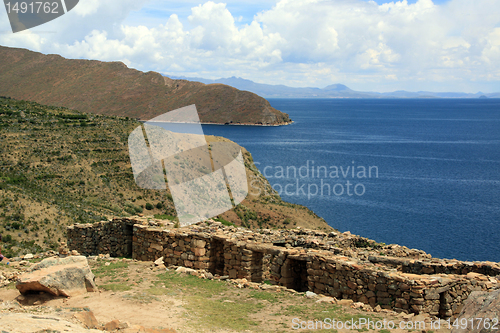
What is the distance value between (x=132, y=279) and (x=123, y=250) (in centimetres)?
432

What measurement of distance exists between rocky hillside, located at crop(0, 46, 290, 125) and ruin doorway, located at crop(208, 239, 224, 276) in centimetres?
15416

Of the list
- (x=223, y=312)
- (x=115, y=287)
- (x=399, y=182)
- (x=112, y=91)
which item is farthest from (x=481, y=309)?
(x=112, y=91)

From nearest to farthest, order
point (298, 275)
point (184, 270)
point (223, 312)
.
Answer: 1. point (223, 312)
2. point (184, 270)
3. point (298, 275)

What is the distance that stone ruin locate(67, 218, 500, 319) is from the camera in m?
10.8

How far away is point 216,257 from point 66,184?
75.8 feet

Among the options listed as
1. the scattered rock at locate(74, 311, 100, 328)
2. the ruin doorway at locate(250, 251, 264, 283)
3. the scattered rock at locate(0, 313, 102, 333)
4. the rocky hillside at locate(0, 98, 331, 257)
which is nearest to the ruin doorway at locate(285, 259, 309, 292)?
the ruin doorway at locate(250, 251, 264, 283)

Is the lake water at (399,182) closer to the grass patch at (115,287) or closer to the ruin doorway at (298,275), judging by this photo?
the ruin doorway at (298,275)

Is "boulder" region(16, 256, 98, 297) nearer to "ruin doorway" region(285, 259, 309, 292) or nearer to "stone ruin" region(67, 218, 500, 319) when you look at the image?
"stone ruin" region(67, 218, 500, 319)

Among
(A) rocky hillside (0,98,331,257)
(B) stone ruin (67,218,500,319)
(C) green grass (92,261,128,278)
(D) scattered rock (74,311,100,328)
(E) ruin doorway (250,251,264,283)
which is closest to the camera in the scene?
(D) scattered rock (74,311,100,328)

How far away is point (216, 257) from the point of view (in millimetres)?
14406

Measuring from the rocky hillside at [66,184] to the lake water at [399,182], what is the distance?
36.6 ft

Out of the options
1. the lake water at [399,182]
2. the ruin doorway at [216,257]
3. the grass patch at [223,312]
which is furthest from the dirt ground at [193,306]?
the lake water at [399,182]

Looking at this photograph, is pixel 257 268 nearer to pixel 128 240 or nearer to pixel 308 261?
pixel 308 261

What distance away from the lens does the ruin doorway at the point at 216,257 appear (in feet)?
46.8
